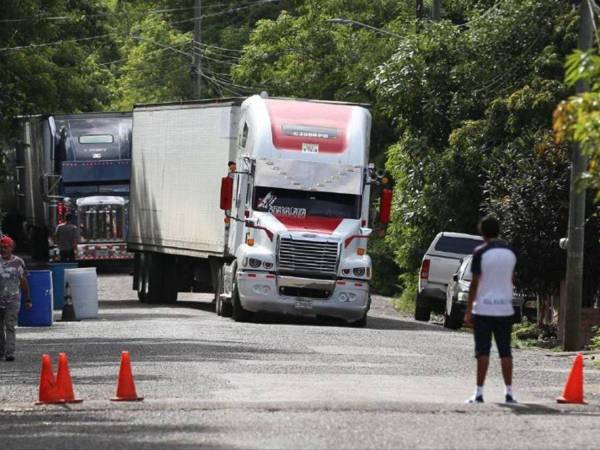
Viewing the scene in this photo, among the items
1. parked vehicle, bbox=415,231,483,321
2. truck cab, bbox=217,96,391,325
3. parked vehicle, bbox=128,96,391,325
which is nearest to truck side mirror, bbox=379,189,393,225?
parked vehicle, bbox=128,96,391,325

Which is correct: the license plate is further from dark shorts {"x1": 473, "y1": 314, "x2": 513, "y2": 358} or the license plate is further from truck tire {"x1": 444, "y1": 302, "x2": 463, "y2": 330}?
dark shorts {"x1": 473, "y1": 314, "x2": 513, "y2": 358}

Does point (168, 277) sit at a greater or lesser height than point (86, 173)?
lesser

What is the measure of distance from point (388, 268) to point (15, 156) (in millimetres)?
13936

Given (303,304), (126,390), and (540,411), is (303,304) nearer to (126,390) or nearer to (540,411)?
(126,390)

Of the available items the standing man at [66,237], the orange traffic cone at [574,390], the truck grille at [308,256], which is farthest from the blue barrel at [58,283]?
the orange traffic cone at [574,390]

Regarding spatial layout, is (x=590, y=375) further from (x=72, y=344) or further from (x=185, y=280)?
(x=185, y=280)

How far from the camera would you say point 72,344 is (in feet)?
81.1

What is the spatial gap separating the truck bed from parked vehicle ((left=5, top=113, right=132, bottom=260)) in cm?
712

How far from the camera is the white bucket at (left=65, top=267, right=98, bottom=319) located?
31.6m

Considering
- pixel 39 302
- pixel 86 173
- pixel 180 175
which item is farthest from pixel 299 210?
pixel 86 173

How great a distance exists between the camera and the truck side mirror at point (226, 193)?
102ft

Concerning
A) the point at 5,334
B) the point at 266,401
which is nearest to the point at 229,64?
the point at 5,334

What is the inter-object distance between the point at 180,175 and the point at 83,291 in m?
4.82

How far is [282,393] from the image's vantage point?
17.2 m
